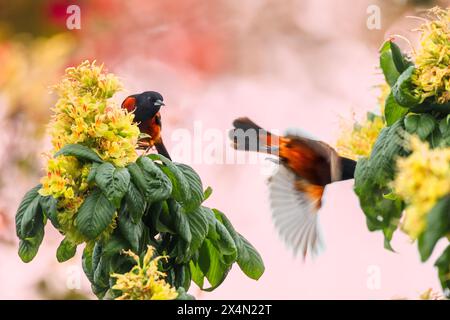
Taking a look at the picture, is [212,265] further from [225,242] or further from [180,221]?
[180,221]

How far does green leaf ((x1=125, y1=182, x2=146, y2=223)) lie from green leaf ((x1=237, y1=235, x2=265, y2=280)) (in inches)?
12.4

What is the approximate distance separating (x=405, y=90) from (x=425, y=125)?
8 cm

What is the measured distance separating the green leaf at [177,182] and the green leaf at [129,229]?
10 centimetres

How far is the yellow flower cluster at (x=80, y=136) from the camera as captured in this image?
4.86 feet

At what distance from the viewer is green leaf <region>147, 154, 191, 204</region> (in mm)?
1540

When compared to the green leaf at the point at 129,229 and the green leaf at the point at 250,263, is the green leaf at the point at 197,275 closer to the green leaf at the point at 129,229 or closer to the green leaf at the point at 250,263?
the green leaf at the point at 250,263

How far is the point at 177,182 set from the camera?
1.54 m

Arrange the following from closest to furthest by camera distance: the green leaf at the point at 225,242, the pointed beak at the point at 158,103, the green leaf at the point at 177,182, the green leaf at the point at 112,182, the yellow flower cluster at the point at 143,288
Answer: the yellow flower cluster at the point at 143,288 < the green leaf at the point at 112,182 < the green leaf at the point at 177,182 < the green leaf at the point at 225,242 < the pointed beak at the point at 158,103

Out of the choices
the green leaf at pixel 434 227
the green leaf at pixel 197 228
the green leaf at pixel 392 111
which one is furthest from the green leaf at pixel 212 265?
the green leaf at pixel 434 227

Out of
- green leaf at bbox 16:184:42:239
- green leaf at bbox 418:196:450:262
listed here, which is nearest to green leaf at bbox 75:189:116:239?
green leaf at bbox 16:184:42:239

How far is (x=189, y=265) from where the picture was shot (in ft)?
5.44
